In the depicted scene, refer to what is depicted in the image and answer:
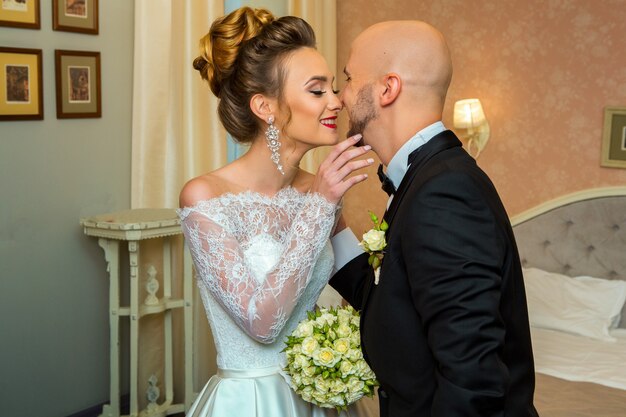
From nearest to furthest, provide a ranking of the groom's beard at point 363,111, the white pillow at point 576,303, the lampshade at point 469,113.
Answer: the groom's beard at point 363,111 → the white pillow at point 576,303 → the lampshade at point 469,113

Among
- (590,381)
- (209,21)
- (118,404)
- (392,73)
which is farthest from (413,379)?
(209,21)

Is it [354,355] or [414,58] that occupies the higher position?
[414,58]

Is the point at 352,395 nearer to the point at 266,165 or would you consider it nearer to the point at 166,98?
the point at 266,165

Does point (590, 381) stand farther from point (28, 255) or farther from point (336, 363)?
point (28, 255)

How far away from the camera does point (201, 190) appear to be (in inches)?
85.7

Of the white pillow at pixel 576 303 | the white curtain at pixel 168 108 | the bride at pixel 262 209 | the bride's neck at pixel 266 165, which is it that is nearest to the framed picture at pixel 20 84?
the white curtain at pixel 168 108

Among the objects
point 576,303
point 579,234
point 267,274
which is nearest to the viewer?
point 267,274

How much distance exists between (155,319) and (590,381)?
2.24 metres

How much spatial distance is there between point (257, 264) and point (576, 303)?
260 cm

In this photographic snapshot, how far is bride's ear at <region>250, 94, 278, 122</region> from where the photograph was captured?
2309 millimetres

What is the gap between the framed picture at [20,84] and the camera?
3438 millimetres

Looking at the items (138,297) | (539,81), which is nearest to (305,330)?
(138,297)

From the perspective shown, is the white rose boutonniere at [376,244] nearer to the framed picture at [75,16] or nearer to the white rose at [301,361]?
the white rose at [301,361]

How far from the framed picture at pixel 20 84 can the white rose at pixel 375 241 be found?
2.43 metres
